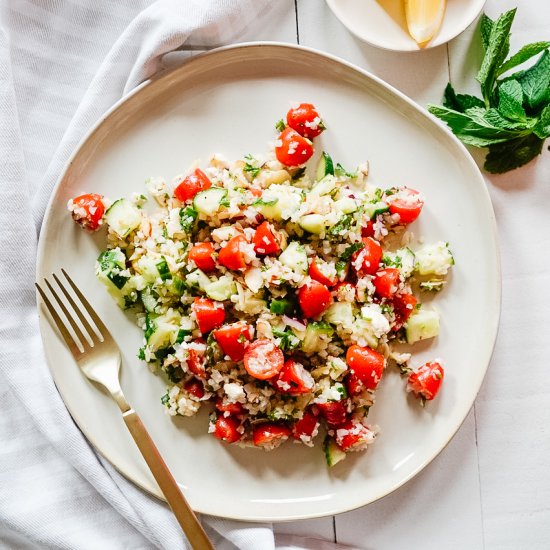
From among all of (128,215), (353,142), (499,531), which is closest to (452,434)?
(499,531)

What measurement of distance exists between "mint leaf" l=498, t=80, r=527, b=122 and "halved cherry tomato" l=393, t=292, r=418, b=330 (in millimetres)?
752

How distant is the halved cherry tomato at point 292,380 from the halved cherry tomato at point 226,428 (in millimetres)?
229

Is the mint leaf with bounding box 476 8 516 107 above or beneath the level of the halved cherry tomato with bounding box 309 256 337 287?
above

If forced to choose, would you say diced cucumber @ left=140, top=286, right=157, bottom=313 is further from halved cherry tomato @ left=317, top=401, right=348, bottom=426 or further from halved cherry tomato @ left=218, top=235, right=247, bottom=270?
halved cherry tomato @ left=317, top=401, right=348, bottom=426

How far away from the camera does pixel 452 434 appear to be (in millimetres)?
2381

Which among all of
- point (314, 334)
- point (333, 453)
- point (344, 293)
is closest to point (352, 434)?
point (333, 453)

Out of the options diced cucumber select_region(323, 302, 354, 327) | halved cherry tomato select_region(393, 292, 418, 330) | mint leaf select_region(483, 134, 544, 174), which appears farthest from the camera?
mint leaf select_region(483, 134, 544, 174)

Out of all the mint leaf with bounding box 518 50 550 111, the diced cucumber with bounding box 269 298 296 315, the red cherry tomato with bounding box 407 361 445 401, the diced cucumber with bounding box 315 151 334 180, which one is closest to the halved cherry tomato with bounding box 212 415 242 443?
the diced cucumber with bounding box 269 298 296 315

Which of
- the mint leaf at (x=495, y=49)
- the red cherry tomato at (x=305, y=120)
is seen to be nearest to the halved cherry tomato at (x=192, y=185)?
the red cherry tomato at (x=305, y=120)

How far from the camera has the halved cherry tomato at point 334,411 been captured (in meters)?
2.22

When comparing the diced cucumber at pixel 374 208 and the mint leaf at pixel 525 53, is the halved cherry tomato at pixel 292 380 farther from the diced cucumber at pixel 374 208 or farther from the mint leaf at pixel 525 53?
the mint leaf at pixel 525 53

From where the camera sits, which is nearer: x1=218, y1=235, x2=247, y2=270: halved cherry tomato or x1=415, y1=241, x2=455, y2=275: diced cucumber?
x1=218, y1=235, x2=247, y2=270: halved cherry tomato

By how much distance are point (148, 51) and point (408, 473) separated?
1.76 m

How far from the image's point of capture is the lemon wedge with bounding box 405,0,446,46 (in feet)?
7.82
